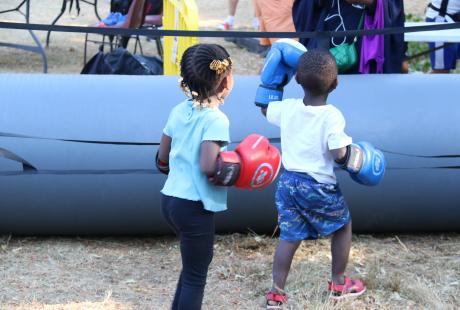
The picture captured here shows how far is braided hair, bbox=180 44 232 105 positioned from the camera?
2.92 m

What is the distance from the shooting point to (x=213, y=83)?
9.67 ft

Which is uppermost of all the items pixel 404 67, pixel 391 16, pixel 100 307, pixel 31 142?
pixel 391 16

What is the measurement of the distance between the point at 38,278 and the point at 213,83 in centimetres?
145

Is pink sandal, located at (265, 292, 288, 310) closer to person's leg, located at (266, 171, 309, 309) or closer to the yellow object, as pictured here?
person's leg, located at (266, 171, 309, 309)

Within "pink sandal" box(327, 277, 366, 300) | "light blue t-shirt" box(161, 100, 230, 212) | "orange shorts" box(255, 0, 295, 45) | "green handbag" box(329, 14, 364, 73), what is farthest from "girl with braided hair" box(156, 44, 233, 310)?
"orange shorts" box(255, 0, 295, 45)

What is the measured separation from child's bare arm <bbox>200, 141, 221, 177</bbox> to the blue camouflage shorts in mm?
584

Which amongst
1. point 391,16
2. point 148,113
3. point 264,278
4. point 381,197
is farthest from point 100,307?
point 391,16

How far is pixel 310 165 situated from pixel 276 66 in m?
0.46

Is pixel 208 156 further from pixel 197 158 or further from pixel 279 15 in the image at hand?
pixel 279 15

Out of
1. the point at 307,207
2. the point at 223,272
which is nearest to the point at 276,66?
the point at 307,207

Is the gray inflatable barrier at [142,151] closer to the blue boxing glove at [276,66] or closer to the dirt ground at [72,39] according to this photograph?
the blue boxing glove at [276,66]

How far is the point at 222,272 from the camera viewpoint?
3.90 metres

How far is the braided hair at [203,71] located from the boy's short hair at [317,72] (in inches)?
16.7

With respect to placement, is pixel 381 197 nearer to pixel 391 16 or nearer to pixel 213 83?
pixel 391 16
